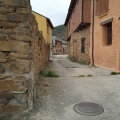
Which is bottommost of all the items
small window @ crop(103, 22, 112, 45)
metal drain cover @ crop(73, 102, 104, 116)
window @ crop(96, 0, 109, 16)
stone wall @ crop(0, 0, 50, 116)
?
metal drain cover @ crop(73, 102, 104, 116)

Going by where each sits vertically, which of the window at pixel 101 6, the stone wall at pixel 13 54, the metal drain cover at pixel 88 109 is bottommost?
the metal drain cover at pixel 88 109

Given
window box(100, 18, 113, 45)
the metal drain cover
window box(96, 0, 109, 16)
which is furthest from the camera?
window box(100, 18, 113, 45)

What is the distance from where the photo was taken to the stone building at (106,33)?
26.1 feet

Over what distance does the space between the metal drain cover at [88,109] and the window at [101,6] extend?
716 centimetres

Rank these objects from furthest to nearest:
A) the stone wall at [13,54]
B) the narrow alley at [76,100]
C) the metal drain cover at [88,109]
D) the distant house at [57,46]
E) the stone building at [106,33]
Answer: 1. the distant house at [57,46]
2. the stone building at [106,33]
3. the metal drain cover at [88,109]
4. the narrow alley at [76,100]
5. the stone wall at [13,54]

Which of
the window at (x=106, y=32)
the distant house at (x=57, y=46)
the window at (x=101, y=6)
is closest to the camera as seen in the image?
the window at (x=101, y=6)

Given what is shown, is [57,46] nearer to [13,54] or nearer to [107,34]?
[107,34]

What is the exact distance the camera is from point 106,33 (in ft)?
31.3

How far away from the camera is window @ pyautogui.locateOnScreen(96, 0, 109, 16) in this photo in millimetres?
8886

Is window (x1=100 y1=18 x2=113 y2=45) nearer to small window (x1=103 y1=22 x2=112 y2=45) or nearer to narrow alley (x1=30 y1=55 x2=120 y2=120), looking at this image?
small window (x1=103 y1=22 x2=112 y2=45)

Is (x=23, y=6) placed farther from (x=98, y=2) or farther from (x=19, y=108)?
(x=98, y=2)

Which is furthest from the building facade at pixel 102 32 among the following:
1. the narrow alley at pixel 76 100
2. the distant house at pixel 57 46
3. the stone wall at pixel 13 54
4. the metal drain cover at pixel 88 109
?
the distant house at pixel 57 46

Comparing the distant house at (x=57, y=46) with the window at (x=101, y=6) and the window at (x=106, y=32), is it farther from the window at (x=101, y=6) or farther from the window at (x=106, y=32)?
the window at (x=106, y=32)

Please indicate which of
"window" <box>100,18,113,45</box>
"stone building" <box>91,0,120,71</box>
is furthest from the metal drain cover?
"window" <box>100,18,113,45</box>
